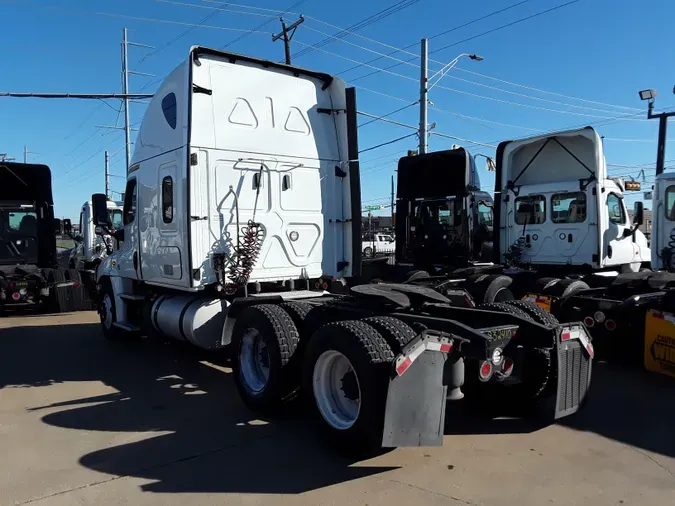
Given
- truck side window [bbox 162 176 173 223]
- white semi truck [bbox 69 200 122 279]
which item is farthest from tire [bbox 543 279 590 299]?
white semi truck [bbox 69 200 122 279]

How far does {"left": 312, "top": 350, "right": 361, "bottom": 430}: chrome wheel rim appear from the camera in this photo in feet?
14.6

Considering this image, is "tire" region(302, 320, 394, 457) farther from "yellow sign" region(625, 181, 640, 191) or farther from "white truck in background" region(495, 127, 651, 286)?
"yellow sign" region(625, 181, 640, 191)

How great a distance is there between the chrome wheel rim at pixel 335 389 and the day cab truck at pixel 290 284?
12 millimetres

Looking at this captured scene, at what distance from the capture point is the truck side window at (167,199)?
704 cm

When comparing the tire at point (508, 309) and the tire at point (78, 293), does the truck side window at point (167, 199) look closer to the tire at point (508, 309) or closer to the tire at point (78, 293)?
the tire at point (508, 309)

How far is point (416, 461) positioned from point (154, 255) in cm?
484

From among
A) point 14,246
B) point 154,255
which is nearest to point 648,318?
point 154,255

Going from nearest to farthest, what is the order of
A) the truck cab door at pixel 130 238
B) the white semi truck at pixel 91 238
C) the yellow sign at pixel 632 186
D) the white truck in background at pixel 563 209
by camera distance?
the truck cab door at pixel 130 238 < the white truck in background at pixel 563 209 < the yellow sign at pixel 632 186 < the white semi truck at pixel 91 238

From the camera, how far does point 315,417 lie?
4.59m

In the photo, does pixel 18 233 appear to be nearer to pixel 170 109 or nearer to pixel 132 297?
pixel 132 297

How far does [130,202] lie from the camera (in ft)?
27.8

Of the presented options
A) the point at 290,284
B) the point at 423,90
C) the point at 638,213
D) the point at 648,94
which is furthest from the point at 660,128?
the point at 290,284

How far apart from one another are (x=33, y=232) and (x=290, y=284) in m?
9.09

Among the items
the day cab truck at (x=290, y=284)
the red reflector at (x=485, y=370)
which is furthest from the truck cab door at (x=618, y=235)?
the red reflector at (x=485, y=370)
